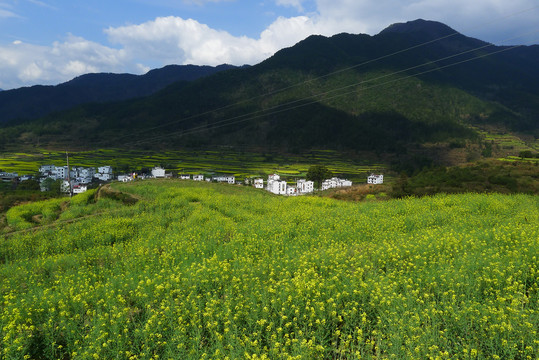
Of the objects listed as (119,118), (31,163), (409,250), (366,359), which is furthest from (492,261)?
(119,118)

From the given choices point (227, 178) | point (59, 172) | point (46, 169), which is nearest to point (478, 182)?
point (227, 178)

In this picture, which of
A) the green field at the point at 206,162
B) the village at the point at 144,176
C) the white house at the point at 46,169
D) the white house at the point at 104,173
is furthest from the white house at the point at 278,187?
the white house at the point at 46,169

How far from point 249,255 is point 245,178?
201ft

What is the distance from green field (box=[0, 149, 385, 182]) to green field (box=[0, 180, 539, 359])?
6298cm

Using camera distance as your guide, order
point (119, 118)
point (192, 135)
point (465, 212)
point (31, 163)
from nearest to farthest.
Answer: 1. point (465, 212)
2. point (31, 163)
3. point (192, 135)
4. point (119, 118)

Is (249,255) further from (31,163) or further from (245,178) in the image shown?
(31,163)

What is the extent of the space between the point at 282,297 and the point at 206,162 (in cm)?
8737

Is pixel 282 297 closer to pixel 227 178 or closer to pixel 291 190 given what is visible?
pixel 291 190

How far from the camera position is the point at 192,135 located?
138500mm

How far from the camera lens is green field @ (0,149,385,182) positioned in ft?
250

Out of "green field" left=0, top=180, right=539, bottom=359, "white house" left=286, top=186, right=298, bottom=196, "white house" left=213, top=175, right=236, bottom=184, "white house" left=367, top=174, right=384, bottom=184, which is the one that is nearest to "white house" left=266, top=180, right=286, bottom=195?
"white house" left=286, top=186, right=298, bottom=196

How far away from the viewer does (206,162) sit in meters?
90.1

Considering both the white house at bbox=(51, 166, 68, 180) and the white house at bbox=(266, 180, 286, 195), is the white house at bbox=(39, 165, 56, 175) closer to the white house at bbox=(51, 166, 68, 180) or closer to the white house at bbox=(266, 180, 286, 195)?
the white house at bbox=(51, 166, 68, 180)

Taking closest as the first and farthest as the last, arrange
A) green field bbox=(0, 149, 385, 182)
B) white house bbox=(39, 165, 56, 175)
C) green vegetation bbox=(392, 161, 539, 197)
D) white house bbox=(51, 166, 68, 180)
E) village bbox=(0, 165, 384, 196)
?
green vegetation bbox=(392, 161, 539, 197) < village bbox=(0, 165, 384, 196) < white house bbox=(39, 165, 56, 175) < white house bbox=(51, 166, 68, 180) < green field bbox=(0, 149, 385, 182)
